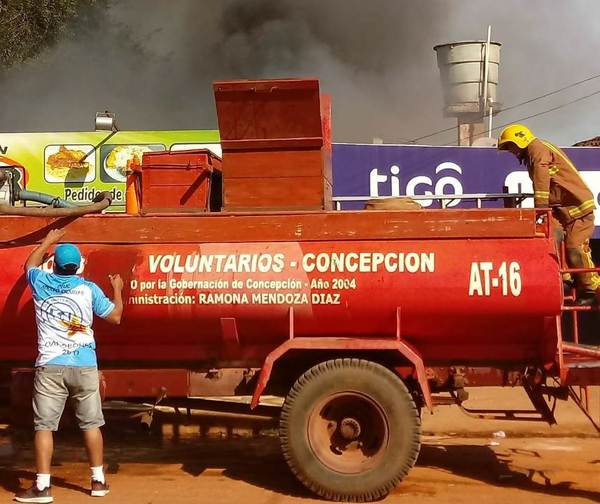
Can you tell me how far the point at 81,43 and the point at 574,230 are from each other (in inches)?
748

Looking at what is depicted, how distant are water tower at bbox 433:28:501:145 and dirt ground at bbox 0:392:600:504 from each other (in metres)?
15.4

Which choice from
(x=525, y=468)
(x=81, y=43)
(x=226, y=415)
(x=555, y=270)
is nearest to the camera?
(x=555, y=270)

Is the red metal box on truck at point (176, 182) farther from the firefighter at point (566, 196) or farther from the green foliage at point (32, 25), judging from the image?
the green foliage at point (32, 25)

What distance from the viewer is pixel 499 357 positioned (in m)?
6.23

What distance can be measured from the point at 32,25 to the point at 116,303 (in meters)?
16.9

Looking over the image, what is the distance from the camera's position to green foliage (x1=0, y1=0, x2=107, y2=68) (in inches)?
806

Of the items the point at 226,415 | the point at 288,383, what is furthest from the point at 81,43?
the point at 288,383

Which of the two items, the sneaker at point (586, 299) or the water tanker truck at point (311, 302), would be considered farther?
the sneaker at point (586, 299)

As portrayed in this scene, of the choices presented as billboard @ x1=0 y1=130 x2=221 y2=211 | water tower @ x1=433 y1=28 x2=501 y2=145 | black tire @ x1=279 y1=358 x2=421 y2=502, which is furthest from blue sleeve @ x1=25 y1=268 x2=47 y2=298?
water tower @ x1=433 y1=28 x2=501 y2=145

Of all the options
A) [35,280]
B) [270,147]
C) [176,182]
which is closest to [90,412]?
[35,280]

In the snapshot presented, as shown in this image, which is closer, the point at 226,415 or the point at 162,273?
the point at 162,273

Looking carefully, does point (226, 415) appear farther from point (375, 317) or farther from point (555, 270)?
point (555, 270)

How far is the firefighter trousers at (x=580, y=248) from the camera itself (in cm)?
680

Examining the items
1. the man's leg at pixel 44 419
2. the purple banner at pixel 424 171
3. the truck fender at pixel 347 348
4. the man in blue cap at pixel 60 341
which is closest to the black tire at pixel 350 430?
the truck fender at pixel 347 348
